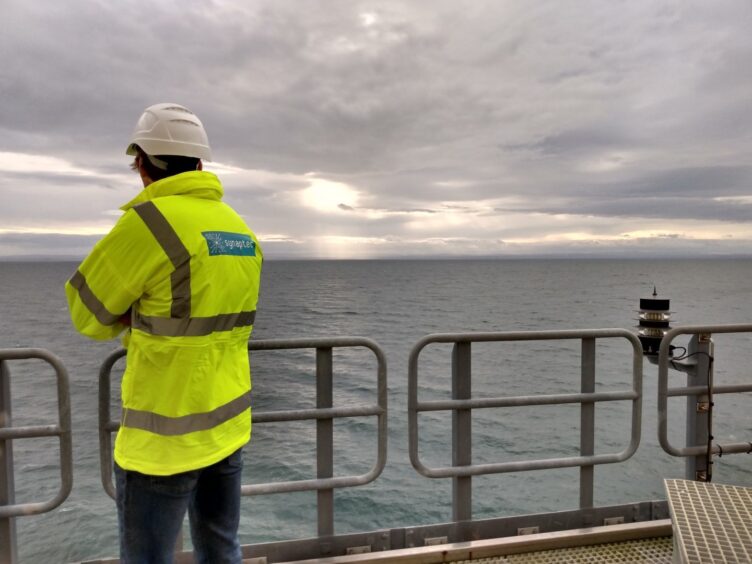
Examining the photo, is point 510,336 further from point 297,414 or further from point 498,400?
point 297,414

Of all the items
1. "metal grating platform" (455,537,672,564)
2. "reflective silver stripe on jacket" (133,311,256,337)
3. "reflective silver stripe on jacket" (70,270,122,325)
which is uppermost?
"reflective silver stripe on jacket" (70,270,122,325)

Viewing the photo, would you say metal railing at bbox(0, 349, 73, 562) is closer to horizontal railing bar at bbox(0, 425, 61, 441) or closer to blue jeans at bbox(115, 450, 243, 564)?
horizontal railing bar at bbox(0, 425, 61, 441)

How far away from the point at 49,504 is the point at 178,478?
1335mm

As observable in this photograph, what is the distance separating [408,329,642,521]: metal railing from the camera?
10.2 feet

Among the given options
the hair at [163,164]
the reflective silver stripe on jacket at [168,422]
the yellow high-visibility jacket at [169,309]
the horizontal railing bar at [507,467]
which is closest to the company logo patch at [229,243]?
the yellow high-visibility jacket at [169,309]

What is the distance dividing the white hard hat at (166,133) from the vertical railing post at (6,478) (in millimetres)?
1469

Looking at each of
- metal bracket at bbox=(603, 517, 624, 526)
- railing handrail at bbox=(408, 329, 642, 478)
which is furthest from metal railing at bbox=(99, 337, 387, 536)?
metal bracket at bbox=(603, 517, 624, 526)

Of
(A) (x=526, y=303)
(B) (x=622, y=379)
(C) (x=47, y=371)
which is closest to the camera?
(B) (x=622, y=379)

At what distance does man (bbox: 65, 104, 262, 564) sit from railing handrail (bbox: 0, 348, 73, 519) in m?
0.93

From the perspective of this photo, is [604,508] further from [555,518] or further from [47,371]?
[47,371]

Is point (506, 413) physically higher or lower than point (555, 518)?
lower

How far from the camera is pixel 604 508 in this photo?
3342 mm

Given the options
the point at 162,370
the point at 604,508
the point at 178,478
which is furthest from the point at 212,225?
the point at 604,508

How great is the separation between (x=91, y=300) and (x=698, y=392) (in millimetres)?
3360
